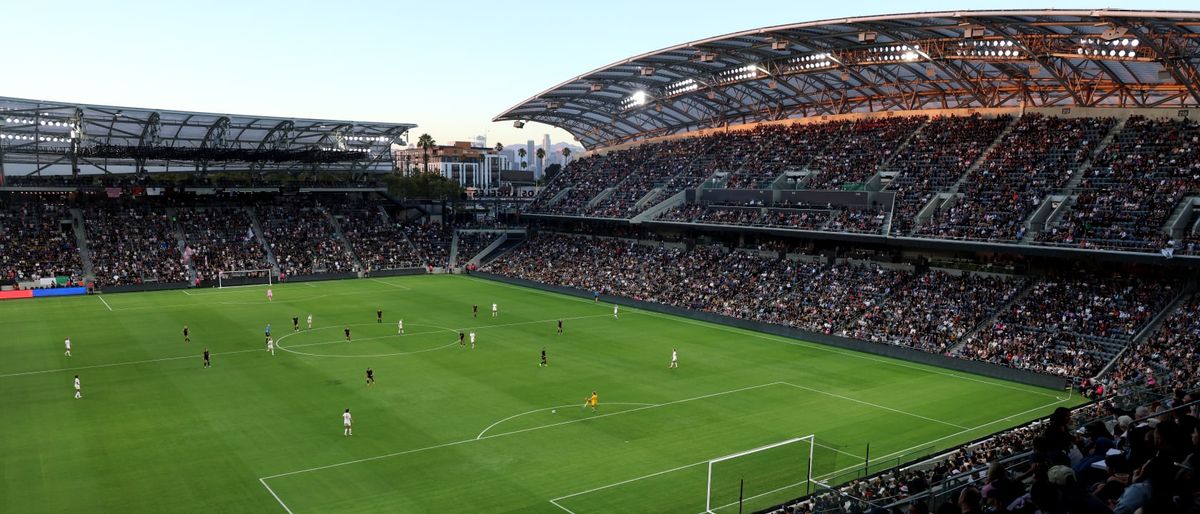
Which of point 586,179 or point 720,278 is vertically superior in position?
point 586,179

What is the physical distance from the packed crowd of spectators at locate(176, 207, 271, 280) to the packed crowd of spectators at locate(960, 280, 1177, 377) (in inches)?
2526

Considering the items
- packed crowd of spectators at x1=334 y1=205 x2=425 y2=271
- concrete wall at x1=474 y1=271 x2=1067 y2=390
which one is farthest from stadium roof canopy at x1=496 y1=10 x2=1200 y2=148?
packed crowd of spectators at x1=334 y1=205 x2=425 y2=271

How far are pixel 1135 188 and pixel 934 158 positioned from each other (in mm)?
14746

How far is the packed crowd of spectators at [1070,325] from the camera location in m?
38.3

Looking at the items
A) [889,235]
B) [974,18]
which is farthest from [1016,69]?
[889,235]

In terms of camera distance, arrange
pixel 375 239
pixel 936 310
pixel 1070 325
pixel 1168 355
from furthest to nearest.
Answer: pixel 375 239 < pixel 936 310 < pixel 1070 325 < pixel 1168 355

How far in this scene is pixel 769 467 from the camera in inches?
1014

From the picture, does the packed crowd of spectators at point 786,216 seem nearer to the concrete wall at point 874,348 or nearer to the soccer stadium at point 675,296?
the soccer stadium at point 675,296

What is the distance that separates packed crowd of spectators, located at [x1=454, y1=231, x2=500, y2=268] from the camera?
90500 mm

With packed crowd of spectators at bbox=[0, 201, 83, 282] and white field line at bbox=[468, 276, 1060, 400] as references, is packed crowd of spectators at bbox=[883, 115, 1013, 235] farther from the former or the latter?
packed crowd of spectators at bbox=[0, 201, 83, 282]

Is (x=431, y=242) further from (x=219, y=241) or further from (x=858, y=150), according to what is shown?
(x=858, y=150)

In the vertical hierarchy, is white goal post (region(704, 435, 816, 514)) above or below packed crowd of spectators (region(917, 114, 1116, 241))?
below

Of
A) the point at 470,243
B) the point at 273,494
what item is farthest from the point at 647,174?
→ the point at 273,494

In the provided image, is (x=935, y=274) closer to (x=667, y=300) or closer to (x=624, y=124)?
(x=667, y=300)
